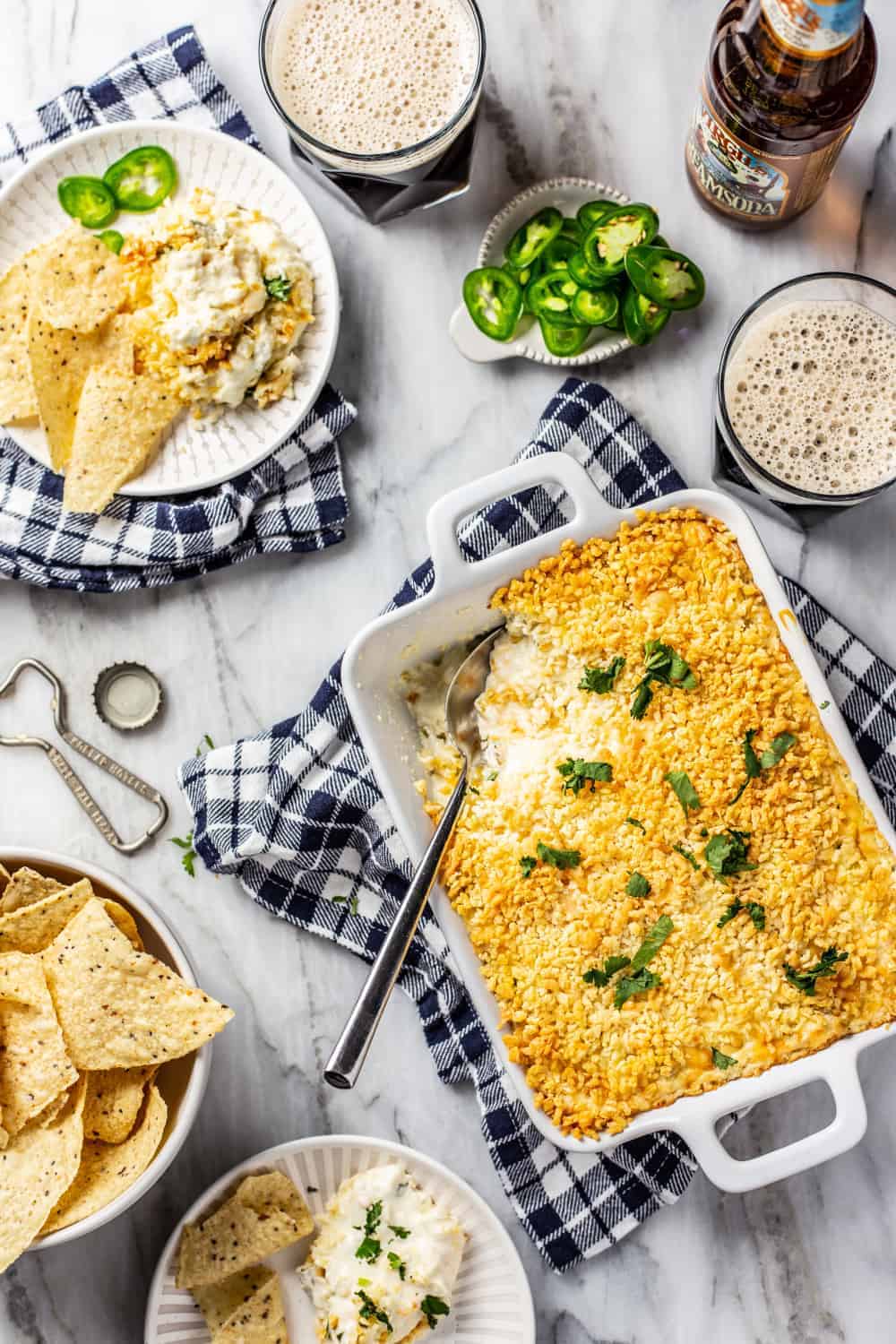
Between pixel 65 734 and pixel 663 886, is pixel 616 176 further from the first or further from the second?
pixel 65 734

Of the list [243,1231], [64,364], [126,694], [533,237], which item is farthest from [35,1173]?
[533,237]

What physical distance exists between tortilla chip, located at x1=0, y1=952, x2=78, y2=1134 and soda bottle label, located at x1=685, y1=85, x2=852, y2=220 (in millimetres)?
1909

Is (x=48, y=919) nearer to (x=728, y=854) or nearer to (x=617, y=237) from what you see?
(x=728, y=854)

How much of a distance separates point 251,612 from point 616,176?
1.18 meters

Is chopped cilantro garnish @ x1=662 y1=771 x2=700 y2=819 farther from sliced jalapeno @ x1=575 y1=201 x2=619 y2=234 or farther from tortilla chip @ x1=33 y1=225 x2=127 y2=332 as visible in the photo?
tortilla chip @ x1=33 y1=225 x2=127 y2=332

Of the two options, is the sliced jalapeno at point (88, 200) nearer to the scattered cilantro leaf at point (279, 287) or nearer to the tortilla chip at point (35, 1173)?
the scattered cilantro leaf at point (279, 287)

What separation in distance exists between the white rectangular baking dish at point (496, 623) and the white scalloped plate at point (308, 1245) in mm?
352

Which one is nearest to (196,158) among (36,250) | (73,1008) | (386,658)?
(36,250)

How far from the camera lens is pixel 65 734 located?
2529mm

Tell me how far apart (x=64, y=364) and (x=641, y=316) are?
1.13m

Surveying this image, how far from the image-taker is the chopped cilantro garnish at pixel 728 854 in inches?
83.0

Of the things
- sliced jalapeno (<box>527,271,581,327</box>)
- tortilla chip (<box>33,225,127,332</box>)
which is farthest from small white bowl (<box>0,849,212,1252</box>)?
sliced jalapeno (<box>527,271,581,327</box>)

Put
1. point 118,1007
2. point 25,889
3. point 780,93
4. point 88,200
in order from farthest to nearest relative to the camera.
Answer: point 88,200, point 25,889, point 118,1007, point 780,93

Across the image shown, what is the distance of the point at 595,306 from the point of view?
2402 mm
